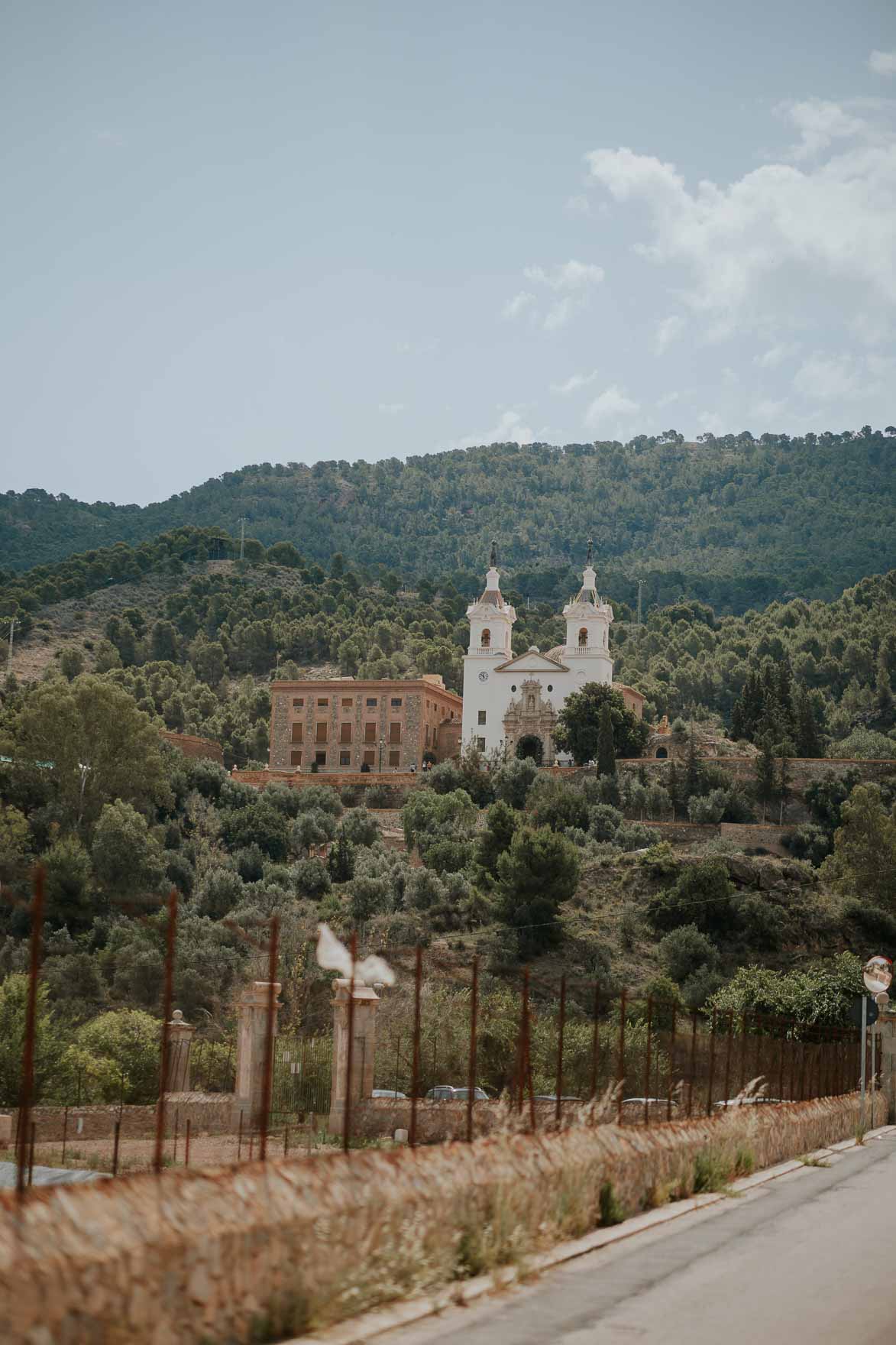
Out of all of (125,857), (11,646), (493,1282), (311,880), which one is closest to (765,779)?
(311,880)

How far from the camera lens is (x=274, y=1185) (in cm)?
773

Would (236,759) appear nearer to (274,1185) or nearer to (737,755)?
(737,755)

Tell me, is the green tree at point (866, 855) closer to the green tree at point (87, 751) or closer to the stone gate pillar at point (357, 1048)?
the green tree at point (87, 751)

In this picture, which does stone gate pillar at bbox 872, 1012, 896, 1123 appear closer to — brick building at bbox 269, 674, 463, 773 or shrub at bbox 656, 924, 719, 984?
shrub at bbox 656, 924, 719, 984

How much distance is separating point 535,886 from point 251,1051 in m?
34.3

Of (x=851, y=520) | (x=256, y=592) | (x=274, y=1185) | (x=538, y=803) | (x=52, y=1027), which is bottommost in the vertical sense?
(x=52, y=1027)

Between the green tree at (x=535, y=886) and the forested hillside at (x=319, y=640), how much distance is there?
29053 mm

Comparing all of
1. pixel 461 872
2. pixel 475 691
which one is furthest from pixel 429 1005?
pixel 475 691

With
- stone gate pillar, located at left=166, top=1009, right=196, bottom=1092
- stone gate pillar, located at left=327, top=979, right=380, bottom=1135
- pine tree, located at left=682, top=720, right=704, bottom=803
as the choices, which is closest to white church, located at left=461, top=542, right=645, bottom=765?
pine tree, located at left=682, top=720, right=704, bottom=803

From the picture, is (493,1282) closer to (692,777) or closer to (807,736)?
(692,777)

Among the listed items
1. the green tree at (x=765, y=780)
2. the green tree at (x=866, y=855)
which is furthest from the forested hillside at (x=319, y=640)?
the green tree at (x=866, y=855)

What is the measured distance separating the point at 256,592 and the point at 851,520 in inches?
3767

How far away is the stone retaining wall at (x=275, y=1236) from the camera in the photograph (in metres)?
6.26

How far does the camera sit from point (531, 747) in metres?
87.0
